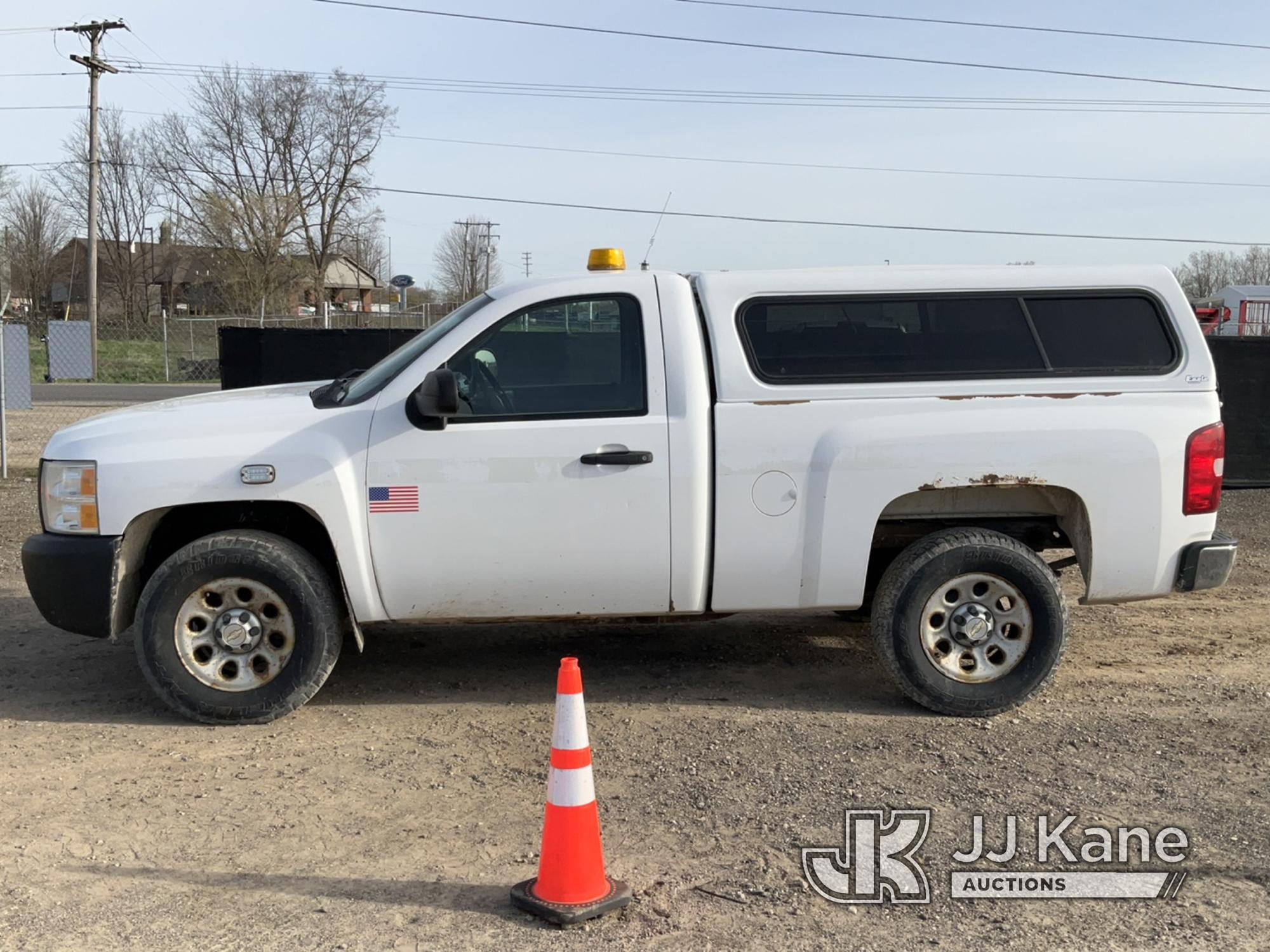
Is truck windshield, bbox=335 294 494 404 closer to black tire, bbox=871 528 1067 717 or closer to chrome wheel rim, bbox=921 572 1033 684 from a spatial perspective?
black tire, bbox=871 528 1067 717

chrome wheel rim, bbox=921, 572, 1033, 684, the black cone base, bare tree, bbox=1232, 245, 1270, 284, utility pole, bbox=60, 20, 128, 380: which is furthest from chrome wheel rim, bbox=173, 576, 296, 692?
bare tree, bbox=1232, 245, 1270, 284

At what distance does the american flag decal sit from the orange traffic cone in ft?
5.66

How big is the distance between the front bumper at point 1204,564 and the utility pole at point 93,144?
29.0m

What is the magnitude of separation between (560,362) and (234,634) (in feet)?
6.07

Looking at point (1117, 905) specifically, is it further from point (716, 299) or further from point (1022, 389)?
point (716, 299)

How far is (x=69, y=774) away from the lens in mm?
4680

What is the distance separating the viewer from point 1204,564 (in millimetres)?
5305

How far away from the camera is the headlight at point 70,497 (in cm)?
505

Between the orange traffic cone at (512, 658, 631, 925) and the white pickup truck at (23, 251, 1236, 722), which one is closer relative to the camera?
the orange traffic cone at (512, 658, 631, 925)

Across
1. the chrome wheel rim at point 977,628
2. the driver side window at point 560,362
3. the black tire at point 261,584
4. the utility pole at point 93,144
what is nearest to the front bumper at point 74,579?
the black tire at point 261,584

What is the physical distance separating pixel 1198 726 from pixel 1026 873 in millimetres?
1785

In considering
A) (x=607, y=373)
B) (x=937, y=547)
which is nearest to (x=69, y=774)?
(x=607, y=373)

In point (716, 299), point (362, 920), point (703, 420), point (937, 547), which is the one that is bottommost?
point (362, 920)

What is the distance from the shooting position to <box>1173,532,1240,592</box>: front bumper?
5301 millimetres
